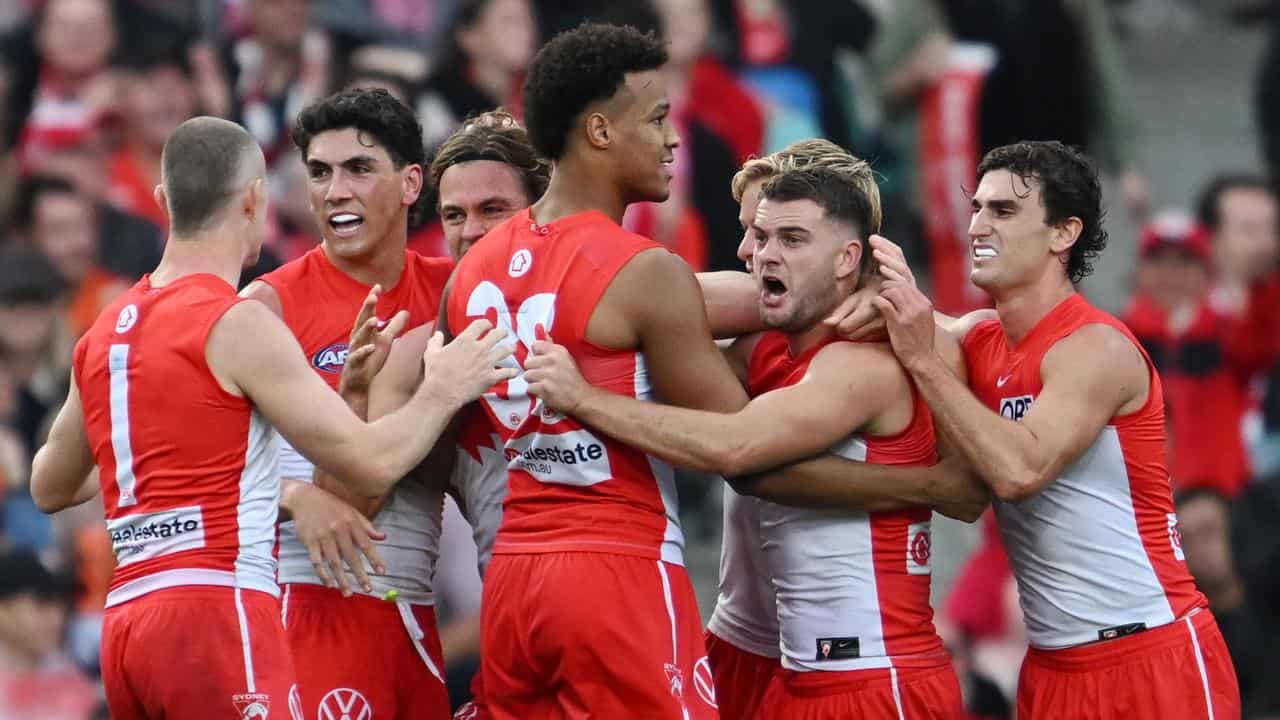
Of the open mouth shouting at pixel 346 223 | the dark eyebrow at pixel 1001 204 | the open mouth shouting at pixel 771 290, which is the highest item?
the open mouth shouting at pixel 346 223

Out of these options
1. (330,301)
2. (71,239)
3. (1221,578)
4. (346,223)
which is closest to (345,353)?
(330,301)

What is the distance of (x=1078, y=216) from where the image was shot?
6406 millimetres

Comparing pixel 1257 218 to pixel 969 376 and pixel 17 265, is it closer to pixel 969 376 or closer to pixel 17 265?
pixel 969 376

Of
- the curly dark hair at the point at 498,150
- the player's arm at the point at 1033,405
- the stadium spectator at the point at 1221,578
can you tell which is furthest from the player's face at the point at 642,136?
the stadium spectator at the point at 1221,578

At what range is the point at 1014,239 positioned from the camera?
6.36 meters

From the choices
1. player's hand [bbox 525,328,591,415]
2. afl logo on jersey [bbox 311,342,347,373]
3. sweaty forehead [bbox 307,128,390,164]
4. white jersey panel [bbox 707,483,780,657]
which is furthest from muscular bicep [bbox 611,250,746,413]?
sweaty forehead [bbox 307,128,390,164]

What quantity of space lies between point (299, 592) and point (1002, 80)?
24.4 feet

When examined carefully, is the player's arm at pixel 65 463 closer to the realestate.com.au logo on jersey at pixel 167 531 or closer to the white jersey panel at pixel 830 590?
the realestate.com.au logo on jersey at pixel 167 531

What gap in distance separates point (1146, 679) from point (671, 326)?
6.38 ft

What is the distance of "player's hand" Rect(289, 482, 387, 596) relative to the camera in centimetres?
633

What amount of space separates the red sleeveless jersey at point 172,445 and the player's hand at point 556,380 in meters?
0.87

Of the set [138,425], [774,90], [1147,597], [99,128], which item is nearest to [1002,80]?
[774,90]

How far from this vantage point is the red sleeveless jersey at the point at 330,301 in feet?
21.6

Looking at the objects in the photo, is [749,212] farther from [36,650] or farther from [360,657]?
[36,650]
